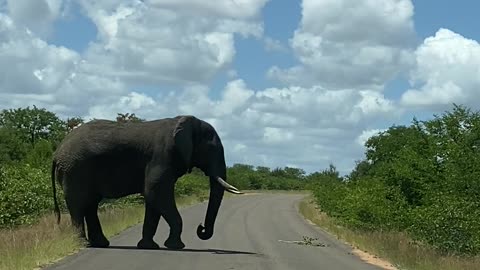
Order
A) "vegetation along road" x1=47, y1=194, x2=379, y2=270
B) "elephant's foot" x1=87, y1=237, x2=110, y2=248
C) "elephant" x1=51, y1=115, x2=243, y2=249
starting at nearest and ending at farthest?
"vegetation along road" x1=47, y1=194, x2=379, y2=270
"elephant" x1=51, y1=115, x2=243, y2=249
"elephant's foot" x1=87, y1=237, x2=110, y2=248

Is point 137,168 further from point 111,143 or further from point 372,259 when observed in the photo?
point 372,259

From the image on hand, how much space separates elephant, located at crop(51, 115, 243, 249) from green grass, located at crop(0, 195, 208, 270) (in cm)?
94

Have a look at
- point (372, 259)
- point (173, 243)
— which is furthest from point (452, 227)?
point (173, 243)

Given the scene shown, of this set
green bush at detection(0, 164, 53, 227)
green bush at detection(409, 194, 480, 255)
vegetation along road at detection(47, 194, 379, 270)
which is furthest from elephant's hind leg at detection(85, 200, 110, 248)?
green bush at detection(409, 194, 480, 255)

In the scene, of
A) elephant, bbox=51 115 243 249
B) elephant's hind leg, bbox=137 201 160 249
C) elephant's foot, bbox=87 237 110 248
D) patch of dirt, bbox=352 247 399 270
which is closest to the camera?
patch of dirt, bbox=352 247 399 270

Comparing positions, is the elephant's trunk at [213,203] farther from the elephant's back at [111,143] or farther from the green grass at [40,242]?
the green grass at [40,242]

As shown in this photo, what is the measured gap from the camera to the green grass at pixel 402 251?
2112cm

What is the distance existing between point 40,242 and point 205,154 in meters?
4.92

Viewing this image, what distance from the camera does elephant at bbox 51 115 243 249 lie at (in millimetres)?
22172

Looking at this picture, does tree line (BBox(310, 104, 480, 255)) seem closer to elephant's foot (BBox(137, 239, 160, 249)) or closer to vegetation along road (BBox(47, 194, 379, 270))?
vegetation along road (BBox(47, 194, 379, 270))

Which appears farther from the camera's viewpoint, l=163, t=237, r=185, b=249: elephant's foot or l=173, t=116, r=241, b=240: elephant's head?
l=173, t=116, r=241, b=240: elephant's head

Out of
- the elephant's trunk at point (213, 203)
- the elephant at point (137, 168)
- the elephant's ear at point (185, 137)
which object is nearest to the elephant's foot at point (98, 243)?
the elephant at point (137, 168)

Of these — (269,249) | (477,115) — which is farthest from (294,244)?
(477,115)

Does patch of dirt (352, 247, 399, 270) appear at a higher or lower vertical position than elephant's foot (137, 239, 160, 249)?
lower
